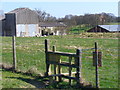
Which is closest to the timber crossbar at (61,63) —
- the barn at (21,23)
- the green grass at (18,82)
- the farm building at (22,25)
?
the green grass at (18,82)

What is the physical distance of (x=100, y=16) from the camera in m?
92.6

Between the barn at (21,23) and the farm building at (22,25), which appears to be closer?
the barn at (21,23)

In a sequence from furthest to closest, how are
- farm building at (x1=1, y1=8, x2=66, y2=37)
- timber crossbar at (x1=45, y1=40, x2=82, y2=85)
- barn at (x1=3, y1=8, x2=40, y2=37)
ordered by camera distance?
farm building at (x1=1, y1=8, x2=66, y2=37), barn at (x1=3, y1=8, x2=40, y2=37), timber crossbar at (x1=45, y1=40, x2=82, y2=85)

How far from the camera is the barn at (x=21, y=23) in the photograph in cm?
7638

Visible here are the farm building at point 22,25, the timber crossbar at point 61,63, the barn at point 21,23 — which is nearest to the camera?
the timber crossbar at point 61,63

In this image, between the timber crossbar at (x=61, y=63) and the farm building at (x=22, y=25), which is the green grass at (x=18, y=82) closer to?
the timber crossbar at (x=61, y=63)

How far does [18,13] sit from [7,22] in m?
4.06

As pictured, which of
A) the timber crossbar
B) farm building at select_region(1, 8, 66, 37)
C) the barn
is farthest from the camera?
farm building at select_region(1, 8, 66, 37)

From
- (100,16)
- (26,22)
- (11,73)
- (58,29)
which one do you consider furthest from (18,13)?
(11,73)

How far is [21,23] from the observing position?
7806cm

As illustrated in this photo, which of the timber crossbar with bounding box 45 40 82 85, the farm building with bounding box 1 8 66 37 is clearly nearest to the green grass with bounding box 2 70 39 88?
the timber crossbar with bounding box 45 40 82 85

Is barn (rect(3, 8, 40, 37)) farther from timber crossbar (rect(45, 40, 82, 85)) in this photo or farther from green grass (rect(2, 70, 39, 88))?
timber crossbar (rect(45, 40, 82, 85))

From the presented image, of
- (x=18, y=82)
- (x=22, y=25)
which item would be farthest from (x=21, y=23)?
(x=18, y=82)

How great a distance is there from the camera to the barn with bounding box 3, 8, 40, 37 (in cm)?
7638
